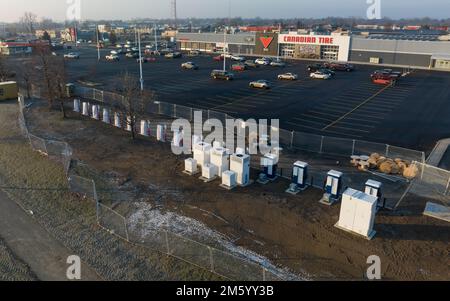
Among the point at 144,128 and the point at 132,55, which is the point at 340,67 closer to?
the point at 144,128

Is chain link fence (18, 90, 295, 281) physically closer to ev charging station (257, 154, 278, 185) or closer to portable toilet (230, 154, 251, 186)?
portable toilet (230, 154, 251, 186)

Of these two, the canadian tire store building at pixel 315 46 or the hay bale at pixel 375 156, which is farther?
the canadian tire store building at pixel 315 46

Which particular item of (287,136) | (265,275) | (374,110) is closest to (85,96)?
(287,136)

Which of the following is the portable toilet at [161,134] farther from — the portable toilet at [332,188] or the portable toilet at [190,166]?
the portable toilet at [332,188]

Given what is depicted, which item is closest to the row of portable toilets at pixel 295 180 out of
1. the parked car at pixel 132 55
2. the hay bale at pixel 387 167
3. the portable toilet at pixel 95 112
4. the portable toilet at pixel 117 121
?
the hay bale at pixel 387 167

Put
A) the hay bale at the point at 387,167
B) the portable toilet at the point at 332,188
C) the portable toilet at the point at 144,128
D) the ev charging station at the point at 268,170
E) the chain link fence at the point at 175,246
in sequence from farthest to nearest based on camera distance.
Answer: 1. the portable toilet at the point at 144,128
2. the hay bale at the point at 387,167
3. the ev charging station at the point at 268,170
4. the portable toilet at the point at 332,188
5. the chain link fence at the point at 175,246

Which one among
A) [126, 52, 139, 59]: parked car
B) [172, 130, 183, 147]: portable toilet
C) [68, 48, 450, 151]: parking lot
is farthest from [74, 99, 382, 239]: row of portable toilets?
[126, 52, 139, 59]: parked car

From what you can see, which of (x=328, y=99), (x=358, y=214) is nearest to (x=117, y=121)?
(x=358, y=214)
